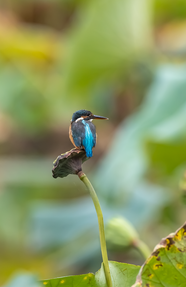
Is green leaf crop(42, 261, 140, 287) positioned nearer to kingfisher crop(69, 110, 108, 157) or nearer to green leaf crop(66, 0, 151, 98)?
kingfisher crop(69, 110, 108, 157)

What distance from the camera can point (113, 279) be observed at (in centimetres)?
45

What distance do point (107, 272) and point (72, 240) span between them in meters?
1.43

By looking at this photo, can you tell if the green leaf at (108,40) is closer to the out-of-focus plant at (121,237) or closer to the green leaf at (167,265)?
the out-of-focus plant at (121,237)

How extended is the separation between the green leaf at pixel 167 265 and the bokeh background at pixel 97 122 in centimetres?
16

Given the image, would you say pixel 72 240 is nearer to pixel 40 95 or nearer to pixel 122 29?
pixel 122 29

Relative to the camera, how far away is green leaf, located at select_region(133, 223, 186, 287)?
442 mm

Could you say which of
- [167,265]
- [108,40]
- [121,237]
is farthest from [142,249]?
[108,40]

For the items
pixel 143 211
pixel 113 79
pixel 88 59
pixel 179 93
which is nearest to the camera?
pixel 179 93

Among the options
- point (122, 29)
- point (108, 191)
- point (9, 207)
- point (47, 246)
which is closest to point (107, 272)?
point (108, 191)

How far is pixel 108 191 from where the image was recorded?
60.8 inches

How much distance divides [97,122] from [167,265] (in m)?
2.63

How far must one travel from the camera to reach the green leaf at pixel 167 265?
1.45 feet

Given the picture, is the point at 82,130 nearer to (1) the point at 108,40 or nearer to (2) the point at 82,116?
(2) the point at 82,116

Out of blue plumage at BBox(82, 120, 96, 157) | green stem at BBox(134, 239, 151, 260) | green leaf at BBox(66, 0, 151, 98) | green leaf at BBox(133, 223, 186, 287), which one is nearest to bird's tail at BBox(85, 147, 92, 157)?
blue plumage at BBox(82, 120, 96, 157)
